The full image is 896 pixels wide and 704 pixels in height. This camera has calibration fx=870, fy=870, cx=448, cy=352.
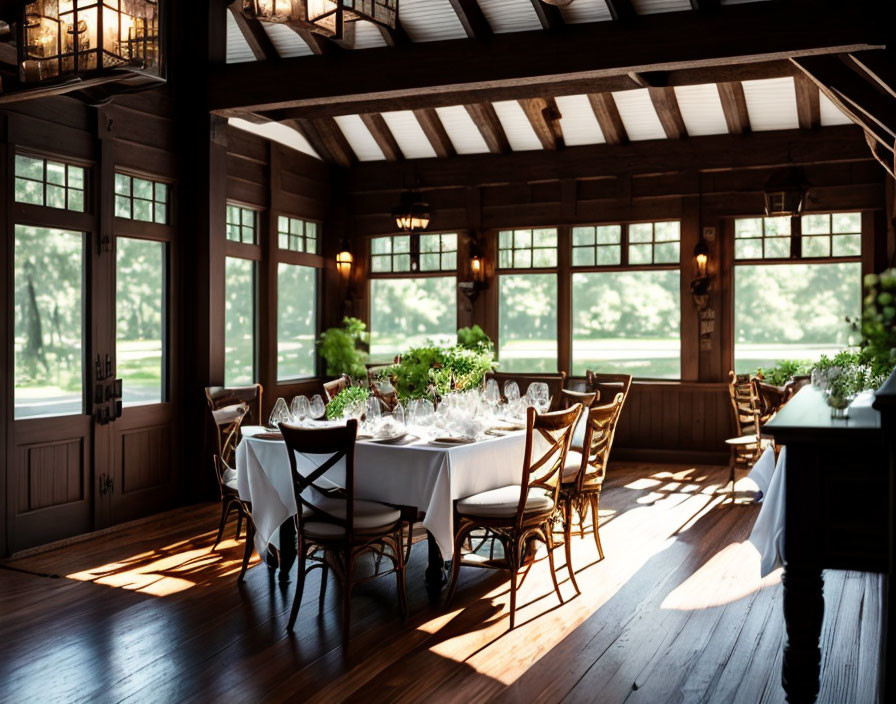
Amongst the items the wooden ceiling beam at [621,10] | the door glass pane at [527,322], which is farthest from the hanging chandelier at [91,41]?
the door glass pane at [527,322]

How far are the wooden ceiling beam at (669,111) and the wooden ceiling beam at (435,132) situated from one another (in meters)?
2.43

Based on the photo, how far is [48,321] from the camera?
627 cm

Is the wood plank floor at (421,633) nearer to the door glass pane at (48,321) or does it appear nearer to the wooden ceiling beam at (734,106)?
the door glass pane at (48,321)

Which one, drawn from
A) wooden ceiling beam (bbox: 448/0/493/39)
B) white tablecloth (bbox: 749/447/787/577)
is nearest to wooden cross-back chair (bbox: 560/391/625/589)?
white tablecloth (bbox: 749/447/787/577)

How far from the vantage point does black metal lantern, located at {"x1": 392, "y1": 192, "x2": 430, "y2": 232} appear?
9.64 m

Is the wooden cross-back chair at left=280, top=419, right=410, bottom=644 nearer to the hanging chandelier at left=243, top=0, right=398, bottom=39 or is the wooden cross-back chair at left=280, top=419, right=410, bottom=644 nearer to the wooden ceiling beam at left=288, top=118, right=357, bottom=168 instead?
the hanging chandelier at left=243, top=0, right=398, bottom=39

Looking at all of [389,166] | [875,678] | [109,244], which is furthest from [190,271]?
[875,678]

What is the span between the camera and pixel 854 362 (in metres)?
5.77

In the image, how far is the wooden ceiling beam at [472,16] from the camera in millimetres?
6855

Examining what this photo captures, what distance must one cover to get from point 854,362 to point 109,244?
5.47 metres

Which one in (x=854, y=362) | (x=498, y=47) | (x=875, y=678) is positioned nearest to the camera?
(x=875, y=678)

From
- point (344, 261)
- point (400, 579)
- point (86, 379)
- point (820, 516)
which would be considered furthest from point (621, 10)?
point (344, 261)

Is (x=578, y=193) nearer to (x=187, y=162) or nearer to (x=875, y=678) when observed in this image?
(x=187, y=162)

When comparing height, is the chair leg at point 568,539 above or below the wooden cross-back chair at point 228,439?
below
